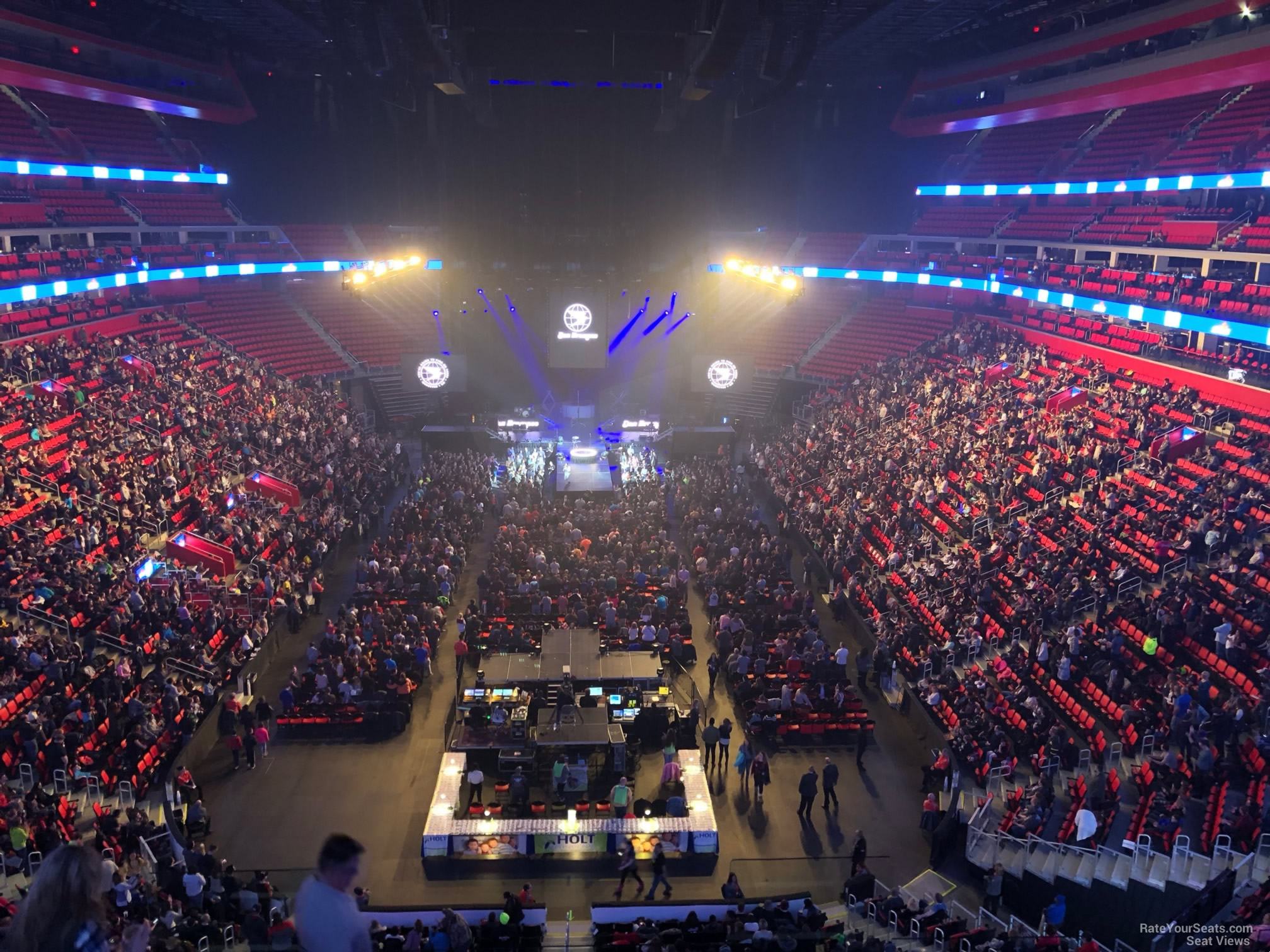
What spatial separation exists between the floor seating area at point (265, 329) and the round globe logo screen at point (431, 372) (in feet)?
9.77

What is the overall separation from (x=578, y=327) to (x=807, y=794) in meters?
24.6

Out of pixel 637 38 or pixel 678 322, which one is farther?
pixel 678 322

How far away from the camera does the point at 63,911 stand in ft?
10.1

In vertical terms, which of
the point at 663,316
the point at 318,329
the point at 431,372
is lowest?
the point at 431,372

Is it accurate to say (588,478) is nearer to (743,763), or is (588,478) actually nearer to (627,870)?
(743,763)

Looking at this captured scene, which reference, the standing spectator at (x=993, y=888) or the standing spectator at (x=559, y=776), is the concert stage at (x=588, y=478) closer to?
the standing spectator at (x=559, y=776)

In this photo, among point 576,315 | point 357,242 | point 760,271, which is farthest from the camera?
point 357,242

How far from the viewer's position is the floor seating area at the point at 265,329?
34.1 m

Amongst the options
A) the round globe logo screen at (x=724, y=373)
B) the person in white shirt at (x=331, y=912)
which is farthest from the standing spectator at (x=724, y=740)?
the round globe logo screen at (x=724, y=373)

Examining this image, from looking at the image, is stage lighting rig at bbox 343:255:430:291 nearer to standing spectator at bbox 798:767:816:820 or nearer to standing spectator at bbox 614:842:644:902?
standing spectator at bbox 798:767:816:820

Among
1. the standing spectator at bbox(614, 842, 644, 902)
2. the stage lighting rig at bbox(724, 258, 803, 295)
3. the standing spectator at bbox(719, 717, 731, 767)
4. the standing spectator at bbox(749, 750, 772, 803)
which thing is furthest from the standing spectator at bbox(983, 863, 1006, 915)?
the stage lighting rig at bbox(724, 258, 803, 295)

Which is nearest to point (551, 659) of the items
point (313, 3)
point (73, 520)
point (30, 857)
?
point (30, 857)

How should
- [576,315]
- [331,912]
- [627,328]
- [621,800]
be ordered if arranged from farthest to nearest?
[627,328] → [576,315] → [621,800] → [331,912]

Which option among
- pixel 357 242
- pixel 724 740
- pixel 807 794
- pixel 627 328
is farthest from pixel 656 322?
pixel 807 794
